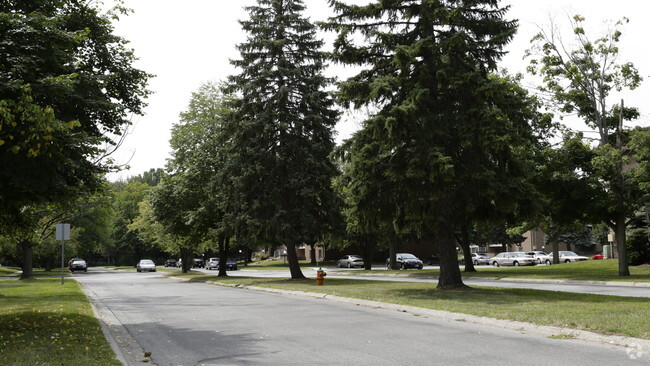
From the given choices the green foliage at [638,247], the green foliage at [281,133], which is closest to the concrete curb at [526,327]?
the green foliage at [281,133]

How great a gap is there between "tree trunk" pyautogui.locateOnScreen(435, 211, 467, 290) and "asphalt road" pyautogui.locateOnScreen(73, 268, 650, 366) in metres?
6.24

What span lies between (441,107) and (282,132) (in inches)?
490

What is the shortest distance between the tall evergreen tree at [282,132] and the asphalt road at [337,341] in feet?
47.3

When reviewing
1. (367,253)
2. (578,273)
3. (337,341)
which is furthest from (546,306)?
(367,253)

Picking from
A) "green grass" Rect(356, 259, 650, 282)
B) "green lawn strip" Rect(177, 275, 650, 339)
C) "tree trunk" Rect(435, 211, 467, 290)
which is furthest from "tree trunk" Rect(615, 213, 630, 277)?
"tree trunk" Rect(435, 211, 467, 290)

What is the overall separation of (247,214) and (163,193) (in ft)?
40.1

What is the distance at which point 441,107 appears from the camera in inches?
763

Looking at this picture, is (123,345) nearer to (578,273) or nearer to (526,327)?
(526,327)

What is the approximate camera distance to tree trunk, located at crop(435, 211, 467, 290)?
20047 mm

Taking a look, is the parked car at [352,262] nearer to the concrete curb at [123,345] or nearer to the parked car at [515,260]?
the parked car at [515,260]

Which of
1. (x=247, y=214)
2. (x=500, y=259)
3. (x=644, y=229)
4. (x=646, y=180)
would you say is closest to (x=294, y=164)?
(x=247, y=214)

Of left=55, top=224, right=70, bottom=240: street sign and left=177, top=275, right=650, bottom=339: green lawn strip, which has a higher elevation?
left=55, top=224, right=70, bottom=240: street sign

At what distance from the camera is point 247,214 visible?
95.1ft

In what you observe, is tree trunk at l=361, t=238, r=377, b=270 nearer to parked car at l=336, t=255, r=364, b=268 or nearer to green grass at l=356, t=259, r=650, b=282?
parked car at l=336, t=255, r=364, b=268
